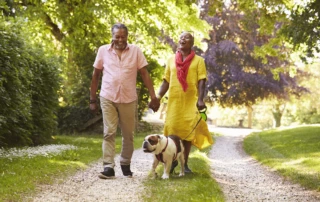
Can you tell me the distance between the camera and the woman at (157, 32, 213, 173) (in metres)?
8.44

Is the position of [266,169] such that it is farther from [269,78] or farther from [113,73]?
[269,78]

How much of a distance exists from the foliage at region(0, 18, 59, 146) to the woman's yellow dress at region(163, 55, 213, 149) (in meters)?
3.98

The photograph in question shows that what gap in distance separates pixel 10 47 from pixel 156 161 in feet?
17.4

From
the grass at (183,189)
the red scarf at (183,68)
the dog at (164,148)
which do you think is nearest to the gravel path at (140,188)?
the grass at (183,189)

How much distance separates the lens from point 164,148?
7758 mm

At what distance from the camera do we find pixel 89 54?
2353 centimetres

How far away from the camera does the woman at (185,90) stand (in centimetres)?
844

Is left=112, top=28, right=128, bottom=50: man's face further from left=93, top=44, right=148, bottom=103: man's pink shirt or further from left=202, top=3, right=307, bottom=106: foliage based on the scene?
left=202, top=3, right=307, bottom=106: foliage

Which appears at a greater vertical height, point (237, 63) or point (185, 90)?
point (237, 63)

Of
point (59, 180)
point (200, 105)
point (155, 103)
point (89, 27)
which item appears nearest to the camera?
point (59, 180)

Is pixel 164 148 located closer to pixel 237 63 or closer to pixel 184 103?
pixel 184 103

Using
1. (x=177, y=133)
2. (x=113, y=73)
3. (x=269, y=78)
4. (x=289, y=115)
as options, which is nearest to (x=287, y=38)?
(x=177, y=133)

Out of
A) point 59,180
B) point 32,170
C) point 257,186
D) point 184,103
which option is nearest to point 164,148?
point 184,103

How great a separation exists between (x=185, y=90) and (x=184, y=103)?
0.25 metres
